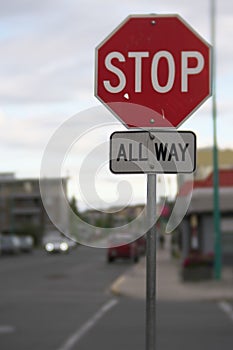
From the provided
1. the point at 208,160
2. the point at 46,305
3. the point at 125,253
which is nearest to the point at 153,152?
the point at 46,305

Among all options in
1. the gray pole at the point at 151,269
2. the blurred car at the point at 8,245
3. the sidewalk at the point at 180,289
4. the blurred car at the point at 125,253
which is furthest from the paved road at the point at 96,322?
the blurred car at the point at 8,245

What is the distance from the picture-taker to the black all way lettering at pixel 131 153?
4320mm

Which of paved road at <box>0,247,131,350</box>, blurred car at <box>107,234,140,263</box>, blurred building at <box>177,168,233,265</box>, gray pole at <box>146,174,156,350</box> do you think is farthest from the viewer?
blurred car at <box>107,234,140,263</box>

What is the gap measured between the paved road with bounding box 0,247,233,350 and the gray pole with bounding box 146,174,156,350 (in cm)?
706

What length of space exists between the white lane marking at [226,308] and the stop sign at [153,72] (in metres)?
11.1

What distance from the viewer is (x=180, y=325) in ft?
45.2

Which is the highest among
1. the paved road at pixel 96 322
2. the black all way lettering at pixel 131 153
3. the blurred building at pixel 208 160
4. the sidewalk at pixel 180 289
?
the blurred building at pixel 208 160

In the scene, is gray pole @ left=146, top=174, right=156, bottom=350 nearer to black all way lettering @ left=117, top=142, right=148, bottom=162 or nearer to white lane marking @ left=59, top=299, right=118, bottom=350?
black all way lettering @ left=117, top=142, right=148, bottom=162

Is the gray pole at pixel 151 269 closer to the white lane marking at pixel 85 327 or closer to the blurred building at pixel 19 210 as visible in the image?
the white lane marking at pixel 85 327

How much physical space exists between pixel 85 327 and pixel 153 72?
9694 millimetres

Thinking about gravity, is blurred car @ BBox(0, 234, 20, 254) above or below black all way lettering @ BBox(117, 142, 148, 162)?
below

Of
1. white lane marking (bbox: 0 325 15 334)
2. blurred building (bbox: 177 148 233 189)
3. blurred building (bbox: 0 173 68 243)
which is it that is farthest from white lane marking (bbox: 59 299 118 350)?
blurred building (bbox: 0 173 68 243)

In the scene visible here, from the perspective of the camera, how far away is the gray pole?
419 cm

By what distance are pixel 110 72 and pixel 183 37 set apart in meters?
0.48
